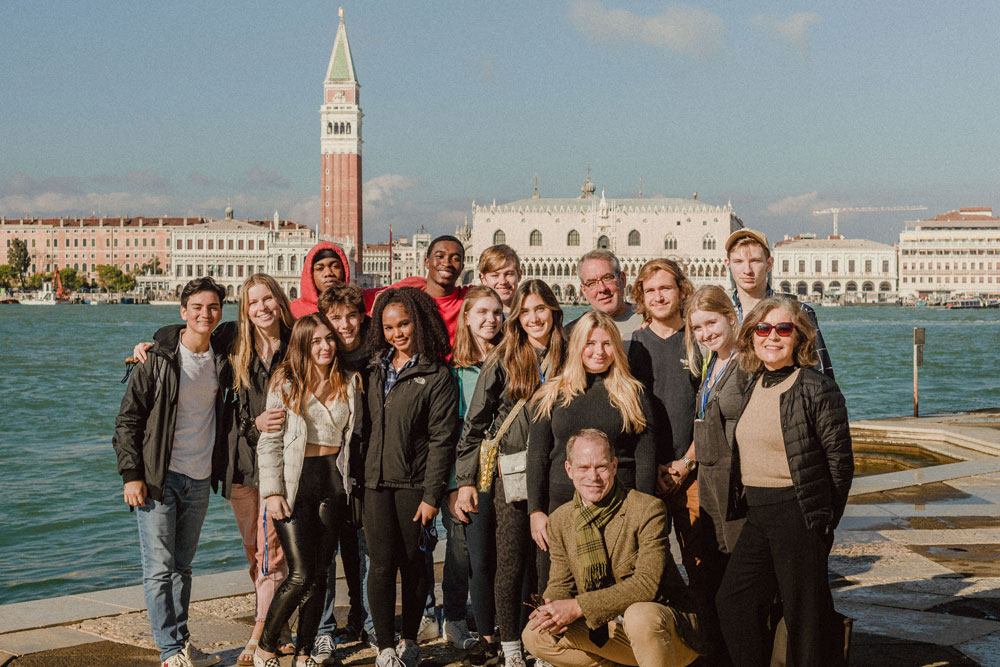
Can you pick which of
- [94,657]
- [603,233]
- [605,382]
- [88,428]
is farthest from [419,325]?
[603,233]

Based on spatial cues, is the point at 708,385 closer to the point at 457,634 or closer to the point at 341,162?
the point at 457,634

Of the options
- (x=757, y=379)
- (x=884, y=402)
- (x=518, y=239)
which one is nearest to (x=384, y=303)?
(x=757, y=379)

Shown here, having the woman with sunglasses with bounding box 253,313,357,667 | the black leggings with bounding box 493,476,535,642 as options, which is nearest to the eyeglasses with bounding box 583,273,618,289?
the black leggings with bounding box 493,476,535,642

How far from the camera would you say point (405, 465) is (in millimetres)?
2998

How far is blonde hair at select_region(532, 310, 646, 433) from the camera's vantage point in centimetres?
277

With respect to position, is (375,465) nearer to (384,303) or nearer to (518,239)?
(384,303)

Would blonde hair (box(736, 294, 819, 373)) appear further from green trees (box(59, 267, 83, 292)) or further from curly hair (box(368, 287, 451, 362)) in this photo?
green trees (box(59, 267, 83, 292))

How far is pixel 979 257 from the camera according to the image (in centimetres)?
8344

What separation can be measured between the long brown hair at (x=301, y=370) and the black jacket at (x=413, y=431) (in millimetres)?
114

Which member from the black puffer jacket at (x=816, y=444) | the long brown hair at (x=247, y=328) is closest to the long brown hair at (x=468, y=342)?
the long brown hair at (x=247, y=328)

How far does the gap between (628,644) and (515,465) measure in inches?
24.2

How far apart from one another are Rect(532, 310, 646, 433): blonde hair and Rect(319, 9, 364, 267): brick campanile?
66.0 meters

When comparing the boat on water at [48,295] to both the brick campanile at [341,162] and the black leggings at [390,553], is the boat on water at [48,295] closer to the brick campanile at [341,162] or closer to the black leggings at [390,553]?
the brick campanile at [341,162]

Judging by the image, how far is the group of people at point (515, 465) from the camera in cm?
254
